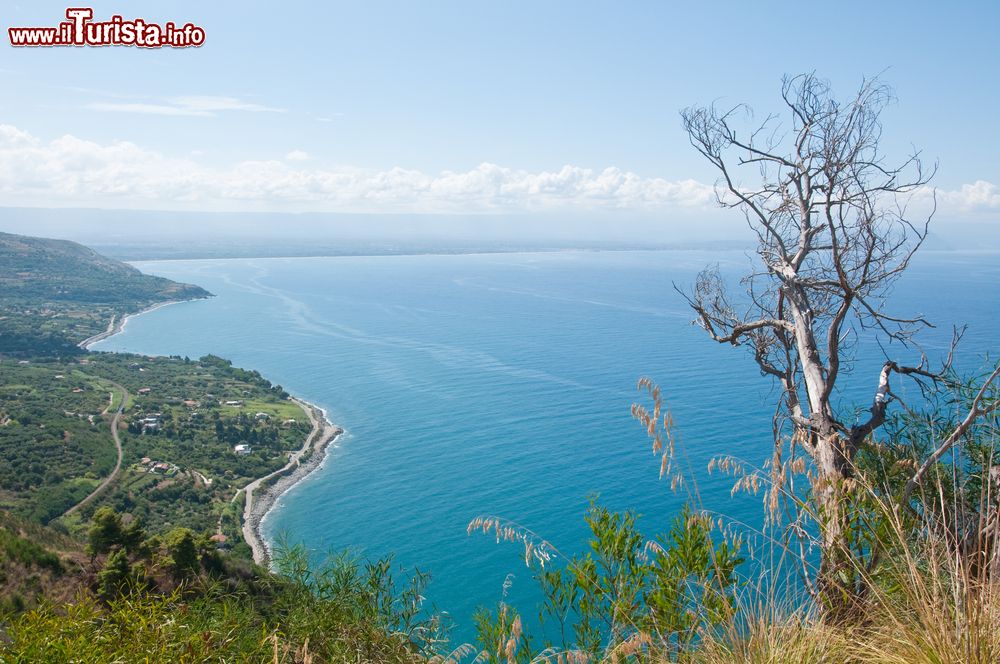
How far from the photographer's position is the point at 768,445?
2294 centimetres

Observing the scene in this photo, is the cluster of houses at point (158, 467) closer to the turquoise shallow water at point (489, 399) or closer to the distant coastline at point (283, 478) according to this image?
the distant coastline at point (283, 478)

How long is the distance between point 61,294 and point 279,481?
60.5 m

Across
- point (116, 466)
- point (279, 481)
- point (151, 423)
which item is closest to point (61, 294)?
point (151, 423)

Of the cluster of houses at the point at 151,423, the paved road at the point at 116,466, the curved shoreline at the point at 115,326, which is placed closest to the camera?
the paved road at the point at 116,466

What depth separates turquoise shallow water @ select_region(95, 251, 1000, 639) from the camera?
2105cm

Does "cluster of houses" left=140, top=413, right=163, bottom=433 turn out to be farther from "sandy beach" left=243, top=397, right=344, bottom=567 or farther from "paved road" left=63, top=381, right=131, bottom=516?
"sandy beach" left=243, top=397, right=344, bottom=567

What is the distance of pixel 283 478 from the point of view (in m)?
27.5

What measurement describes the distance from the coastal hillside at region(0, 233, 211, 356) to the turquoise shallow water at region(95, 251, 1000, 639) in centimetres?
438

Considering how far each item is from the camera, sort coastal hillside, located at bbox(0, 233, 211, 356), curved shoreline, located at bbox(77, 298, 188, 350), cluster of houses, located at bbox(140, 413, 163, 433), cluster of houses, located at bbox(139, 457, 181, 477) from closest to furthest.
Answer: cluster of houses, located at bbox(139, 457, 181, 477)
cluster of houses, located at bbox(140, 413, 163, 433)
coastal hillside, located at bbox(0, 233, 211, 356)
curved shoreline, located at bbox(77, 298, 188, 350)

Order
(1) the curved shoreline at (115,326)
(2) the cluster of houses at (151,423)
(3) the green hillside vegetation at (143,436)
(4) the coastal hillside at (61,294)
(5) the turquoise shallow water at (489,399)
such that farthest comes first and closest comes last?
(1) the curved shoreline at (115,326) → (4) the coastal hillside at (61,294) → (2) the cluster of houses at (151,423) → (3) the green hillside vegetation at (143,436) → (5) the turquoise shallow water at (489,399)

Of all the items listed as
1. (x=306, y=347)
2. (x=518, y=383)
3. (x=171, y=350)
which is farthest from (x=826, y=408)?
(x=171, y=350)

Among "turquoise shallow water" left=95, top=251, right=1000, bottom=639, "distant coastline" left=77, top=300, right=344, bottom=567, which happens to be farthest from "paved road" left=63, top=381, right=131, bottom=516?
"turquoise shallow water" left=95, top=251, right=1000, bottom=639

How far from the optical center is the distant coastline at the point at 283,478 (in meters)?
22.0

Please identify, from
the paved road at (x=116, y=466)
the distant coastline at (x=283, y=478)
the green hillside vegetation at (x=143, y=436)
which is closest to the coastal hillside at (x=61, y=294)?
the green hillside vegetation at (x=143, y=436)
